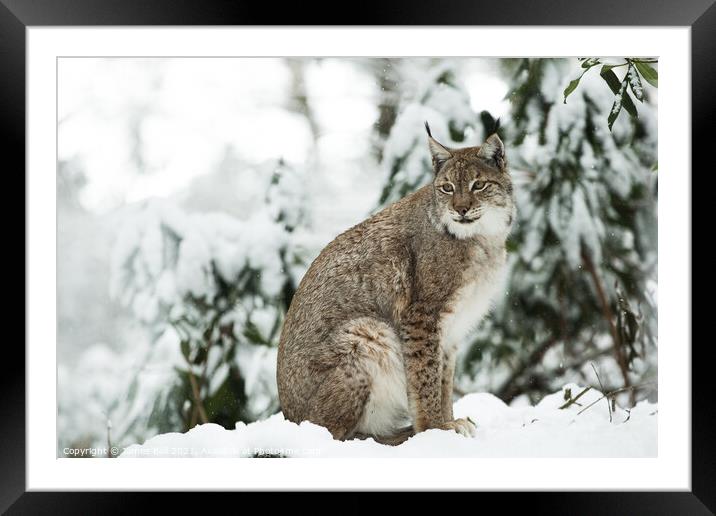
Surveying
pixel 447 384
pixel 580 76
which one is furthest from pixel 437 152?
pixel 447 384

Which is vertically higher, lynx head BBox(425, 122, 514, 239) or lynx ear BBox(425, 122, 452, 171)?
lynx ear BBox(425, 122, 452, 171)

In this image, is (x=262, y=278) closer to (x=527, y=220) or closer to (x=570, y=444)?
(x=527, y=220)

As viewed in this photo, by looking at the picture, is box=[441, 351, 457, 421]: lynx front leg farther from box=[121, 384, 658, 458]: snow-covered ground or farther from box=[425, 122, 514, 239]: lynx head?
box=[425, 122, 514, 239]: lynx head

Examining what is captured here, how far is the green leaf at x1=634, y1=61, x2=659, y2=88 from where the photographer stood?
5.21m

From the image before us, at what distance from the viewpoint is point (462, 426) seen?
17.3ft

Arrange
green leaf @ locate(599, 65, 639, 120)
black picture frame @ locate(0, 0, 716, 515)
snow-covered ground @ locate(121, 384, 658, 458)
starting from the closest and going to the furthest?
black picture frame @ locate(0, 0, 716, 515), snow-covered ground @ locate(121, 384, 658, 458), green leaf @ locate(599, 65, 639, 120)

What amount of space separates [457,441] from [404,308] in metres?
0.89

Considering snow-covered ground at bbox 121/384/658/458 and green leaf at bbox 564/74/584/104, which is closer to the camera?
snow-covered ground at bbox 121/384/658/458

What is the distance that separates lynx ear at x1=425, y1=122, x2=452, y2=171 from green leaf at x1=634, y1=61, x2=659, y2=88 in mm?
1304

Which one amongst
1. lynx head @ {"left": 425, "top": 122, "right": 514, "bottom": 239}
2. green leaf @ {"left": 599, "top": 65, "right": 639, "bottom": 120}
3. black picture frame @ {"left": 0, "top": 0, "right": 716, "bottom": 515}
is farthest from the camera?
green leaf @ {"left": 599, "top": 65, "right": 639, "bottom": 120}

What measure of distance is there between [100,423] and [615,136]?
12.6ft

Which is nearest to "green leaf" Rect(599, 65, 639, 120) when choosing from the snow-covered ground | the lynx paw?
the snow-covered ground

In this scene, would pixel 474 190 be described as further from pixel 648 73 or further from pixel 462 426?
pixel 462 426

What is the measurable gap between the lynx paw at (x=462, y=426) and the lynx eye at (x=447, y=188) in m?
1.47
